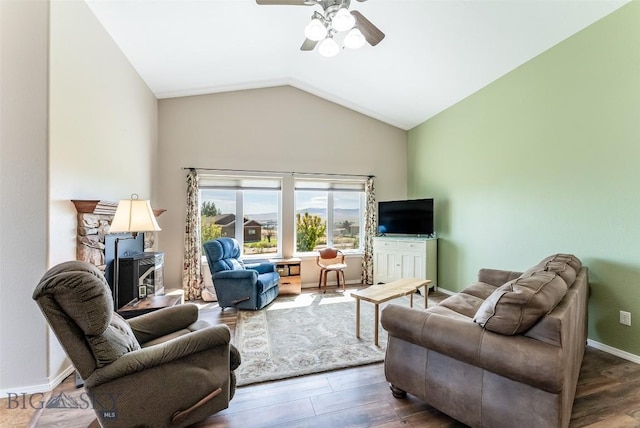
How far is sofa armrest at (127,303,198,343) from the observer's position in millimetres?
1927

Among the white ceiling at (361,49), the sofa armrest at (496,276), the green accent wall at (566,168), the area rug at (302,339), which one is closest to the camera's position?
the area rug at (302,339)

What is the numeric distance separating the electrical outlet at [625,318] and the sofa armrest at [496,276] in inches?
31.9

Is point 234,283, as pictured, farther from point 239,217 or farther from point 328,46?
point 328,46

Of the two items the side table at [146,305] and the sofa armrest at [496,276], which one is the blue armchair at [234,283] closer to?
the side table at [146,305]

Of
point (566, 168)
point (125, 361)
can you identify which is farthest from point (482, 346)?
point (566, 168)

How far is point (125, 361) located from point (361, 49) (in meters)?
3.86

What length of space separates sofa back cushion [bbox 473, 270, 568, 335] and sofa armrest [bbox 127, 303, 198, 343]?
6.73ft

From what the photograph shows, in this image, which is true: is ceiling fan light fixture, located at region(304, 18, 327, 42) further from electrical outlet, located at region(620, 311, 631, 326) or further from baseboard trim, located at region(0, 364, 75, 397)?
electrical outlet, located at region(620, 311, 631, 326)

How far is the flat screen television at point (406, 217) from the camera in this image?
4.65m

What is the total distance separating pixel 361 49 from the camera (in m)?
3.44

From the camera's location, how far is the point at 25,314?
1979 mm

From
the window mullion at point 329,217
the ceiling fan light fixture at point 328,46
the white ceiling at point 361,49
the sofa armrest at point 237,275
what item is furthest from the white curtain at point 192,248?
the ceiling fan light fixture at point 328,46

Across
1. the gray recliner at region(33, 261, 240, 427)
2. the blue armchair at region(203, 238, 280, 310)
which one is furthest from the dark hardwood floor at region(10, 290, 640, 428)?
the blue armchair at region(203, 238, 280, 310)

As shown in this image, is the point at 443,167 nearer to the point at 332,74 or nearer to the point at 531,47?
the point at 531,47
